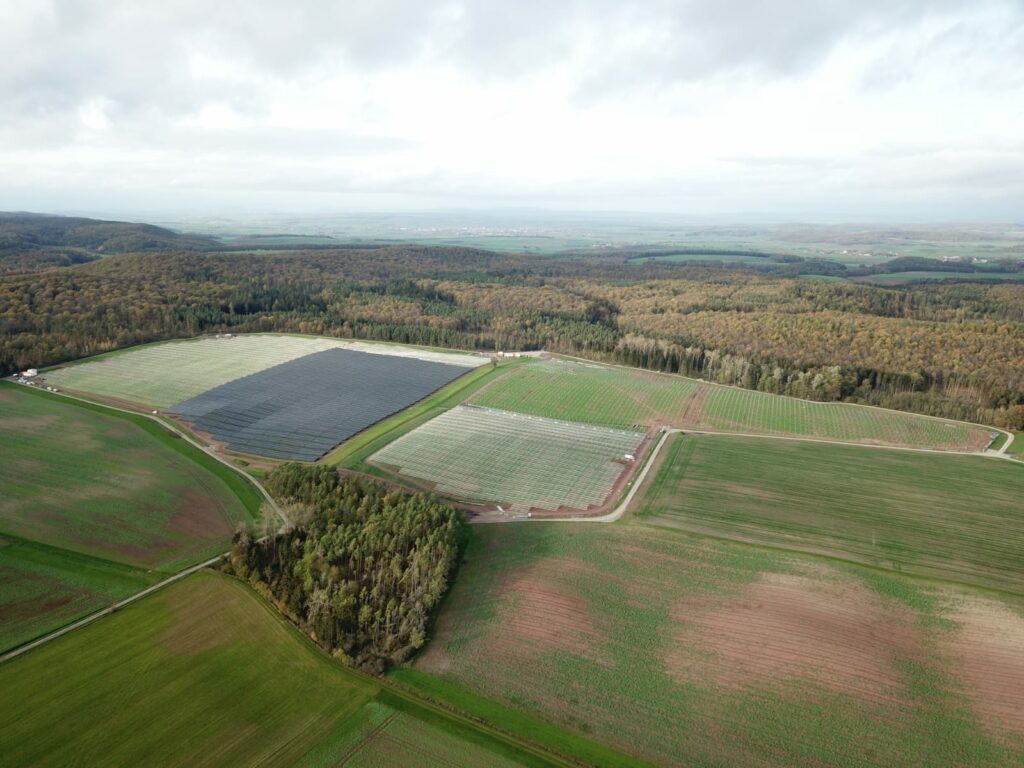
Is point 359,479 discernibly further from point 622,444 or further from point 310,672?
point 622,444

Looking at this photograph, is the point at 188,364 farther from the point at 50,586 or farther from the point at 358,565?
the point at 358,565

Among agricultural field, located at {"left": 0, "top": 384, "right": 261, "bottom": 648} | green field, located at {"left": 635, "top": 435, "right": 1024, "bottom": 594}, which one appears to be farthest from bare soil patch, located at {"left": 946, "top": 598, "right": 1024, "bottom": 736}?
agricultural field, located at {"left": 0, "top": 384, "right": 261, "bottom": 648}

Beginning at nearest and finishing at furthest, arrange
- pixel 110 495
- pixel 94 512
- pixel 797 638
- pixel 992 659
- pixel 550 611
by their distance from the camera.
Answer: pixel 992 659 → pixel 797 638 → pixel 550 611 → pixel 94 512 → pixel 110 495

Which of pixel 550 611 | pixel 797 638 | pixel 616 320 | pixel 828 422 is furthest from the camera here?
pixel 616 320

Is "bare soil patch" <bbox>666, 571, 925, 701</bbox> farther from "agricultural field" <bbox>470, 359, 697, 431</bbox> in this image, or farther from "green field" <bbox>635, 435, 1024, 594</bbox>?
"agricultural field" <bbox>470, 359, 697, 431</bbox>

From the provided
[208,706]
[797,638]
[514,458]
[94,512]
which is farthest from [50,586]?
[797,638]

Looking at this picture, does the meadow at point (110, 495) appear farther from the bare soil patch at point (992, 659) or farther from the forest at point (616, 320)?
the bare soil patch at point (992, 659)

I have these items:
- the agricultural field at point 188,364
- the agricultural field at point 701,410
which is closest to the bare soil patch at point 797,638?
the agricultural field at point 701,410
